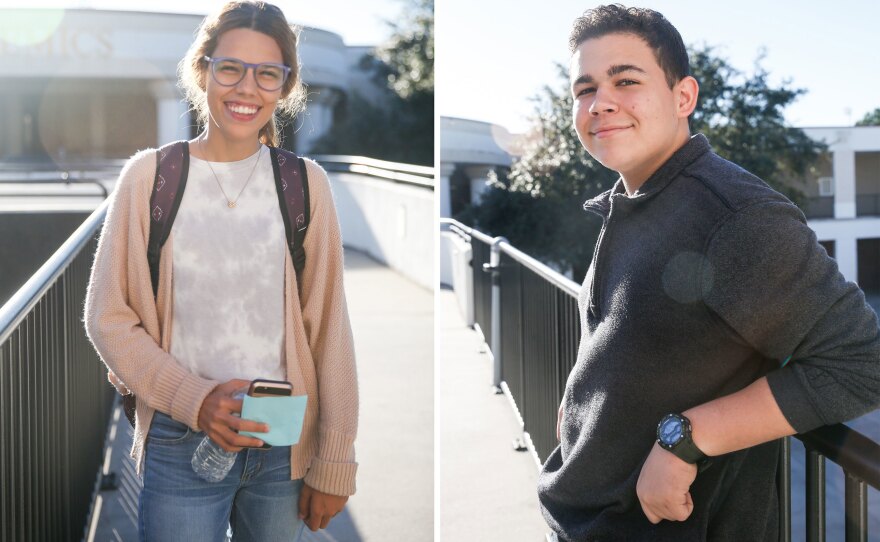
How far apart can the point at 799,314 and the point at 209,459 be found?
4.29 feet

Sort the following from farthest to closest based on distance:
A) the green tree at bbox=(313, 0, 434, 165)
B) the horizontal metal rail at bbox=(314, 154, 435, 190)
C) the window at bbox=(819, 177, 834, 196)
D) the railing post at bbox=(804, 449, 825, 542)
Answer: the window at bbox=(819, 177, 834, 196) → the green tree at bbox=(313, 0, 434, 165) → the horizontal metal rail at bbox=(314, 154, 435, 190) → the railing post at bbox=(804, 449, 825, 542)

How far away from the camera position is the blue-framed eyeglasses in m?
2.20

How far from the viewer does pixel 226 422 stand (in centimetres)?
202

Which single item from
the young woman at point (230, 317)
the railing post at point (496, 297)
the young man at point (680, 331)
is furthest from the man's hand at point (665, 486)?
the railing post at point (496, 297)

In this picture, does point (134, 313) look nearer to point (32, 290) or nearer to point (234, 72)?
point (234, 72)

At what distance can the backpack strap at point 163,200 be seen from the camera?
2.11m

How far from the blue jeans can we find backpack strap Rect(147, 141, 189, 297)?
349 millimetres

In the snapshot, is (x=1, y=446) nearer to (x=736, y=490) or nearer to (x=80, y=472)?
(x=80, y=472)

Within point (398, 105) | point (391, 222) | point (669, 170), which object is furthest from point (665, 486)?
point (398, 105)

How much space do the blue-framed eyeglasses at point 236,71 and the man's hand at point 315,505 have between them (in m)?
0.98

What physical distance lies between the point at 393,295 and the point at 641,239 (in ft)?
27.7

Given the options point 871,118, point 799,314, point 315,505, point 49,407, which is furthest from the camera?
point 871,118

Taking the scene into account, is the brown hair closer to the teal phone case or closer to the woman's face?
the woman's face

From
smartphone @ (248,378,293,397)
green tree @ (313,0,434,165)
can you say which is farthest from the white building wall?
green tree @ (313,0,434,165)
